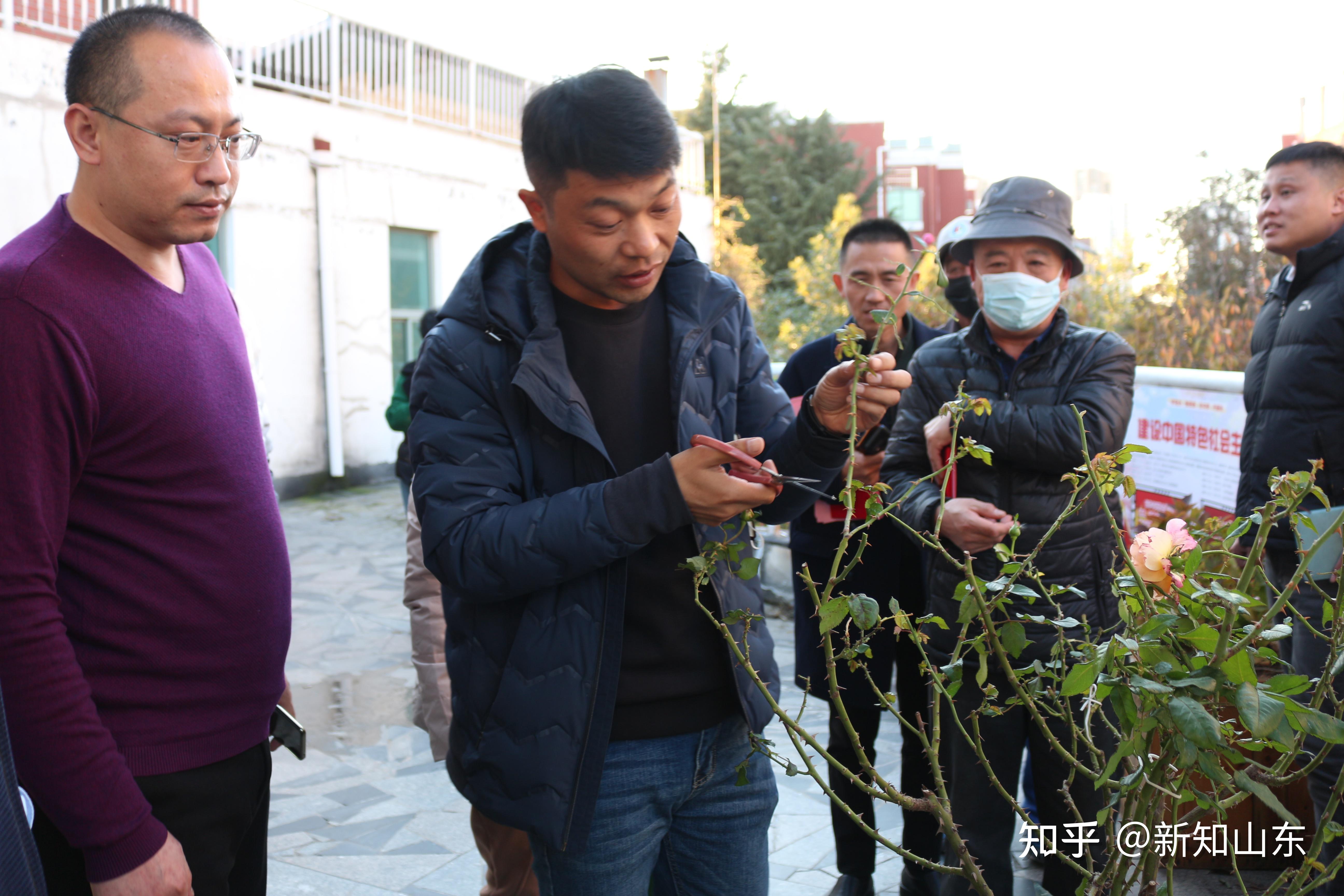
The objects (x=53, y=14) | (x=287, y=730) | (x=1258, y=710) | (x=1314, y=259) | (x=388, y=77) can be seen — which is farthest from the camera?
(x=388, y=77)

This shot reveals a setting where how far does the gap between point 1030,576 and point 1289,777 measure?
1.17 feet

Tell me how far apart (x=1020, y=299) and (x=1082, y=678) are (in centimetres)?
187

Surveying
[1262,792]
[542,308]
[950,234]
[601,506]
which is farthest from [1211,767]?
[950,234]

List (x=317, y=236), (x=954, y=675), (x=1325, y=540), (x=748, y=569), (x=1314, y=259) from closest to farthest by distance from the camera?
(x=1325, y=540) → (x=954, y=675) → (x=748, y=569) → (x=1314, y=259) → (x=317, y=236)

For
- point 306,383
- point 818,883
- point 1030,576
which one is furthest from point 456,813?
→ point 306,383

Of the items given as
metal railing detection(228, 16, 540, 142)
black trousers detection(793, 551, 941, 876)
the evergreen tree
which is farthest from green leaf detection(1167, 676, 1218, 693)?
the evergreen tree

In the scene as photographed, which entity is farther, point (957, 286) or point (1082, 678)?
point (957, 286)

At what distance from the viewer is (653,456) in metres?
1.82

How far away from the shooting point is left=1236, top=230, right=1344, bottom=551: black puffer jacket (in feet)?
9.90

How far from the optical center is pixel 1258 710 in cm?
86

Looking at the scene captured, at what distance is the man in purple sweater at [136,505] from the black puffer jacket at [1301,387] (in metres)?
2.70

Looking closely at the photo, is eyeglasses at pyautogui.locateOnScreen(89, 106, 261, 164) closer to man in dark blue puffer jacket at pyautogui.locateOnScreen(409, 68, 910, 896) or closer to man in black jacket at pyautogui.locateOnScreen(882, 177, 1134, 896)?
man in dark blue puffer jacket at pyautogui.locateOnScreen(409, 68, 910, 896)

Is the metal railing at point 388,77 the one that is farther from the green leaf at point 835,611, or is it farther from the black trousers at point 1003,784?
the green leaf at point 835,611

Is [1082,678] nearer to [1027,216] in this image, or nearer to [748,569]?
[748,569]
